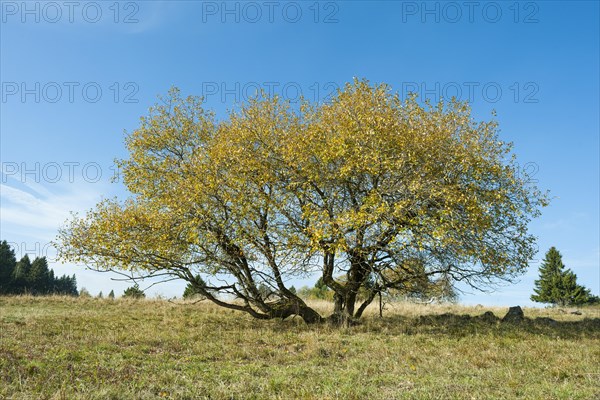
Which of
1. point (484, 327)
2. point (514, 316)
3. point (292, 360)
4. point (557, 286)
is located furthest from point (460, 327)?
point (557, 286)

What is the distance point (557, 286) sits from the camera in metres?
72.1

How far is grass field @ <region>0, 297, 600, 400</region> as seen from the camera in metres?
9.48

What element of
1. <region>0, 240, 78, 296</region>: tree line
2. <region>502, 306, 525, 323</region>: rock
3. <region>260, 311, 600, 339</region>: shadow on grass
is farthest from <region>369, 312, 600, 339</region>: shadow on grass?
<region>0, 240, 78, 296</region>: tree line

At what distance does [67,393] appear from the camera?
8.81 m

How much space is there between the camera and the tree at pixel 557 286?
69.9 meters

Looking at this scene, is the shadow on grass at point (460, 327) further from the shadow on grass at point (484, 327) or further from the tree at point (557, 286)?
the tree at point (557, 286)

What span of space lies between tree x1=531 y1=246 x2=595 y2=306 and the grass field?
56.2m

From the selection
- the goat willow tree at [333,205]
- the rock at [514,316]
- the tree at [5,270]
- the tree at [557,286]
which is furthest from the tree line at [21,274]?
the tree at [557,286]

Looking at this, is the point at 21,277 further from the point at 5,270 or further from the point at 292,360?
the point at 292,360

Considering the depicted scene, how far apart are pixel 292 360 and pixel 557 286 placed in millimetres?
73089

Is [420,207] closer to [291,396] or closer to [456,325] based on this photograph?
[456,325]

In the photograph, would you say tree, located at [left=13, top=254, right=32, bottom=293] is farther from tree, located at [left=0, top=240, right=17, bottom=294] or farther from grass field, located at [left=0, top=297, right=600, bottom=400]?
grass field, located at [left=0, top=297, right=600, bottom=400]

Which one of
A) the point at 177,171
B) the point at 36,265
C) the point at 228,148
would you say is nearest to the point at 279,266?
the point at 228,148

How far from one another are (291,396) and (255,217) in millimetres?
12082
